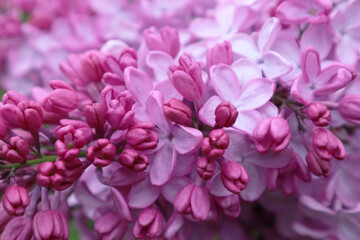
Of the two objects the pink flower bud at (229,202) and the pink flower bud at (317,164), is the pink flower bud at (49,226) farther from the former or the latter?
the pink flower bud at (317,164)

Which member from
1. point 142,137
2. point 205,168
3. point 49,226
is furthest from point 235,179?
point 49,226

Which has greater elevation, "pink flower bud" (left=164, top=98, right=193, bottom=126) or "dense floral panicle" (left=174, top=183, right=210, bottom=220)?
"pink flower bud" (left=164, top=98, right=193, bottom=126)

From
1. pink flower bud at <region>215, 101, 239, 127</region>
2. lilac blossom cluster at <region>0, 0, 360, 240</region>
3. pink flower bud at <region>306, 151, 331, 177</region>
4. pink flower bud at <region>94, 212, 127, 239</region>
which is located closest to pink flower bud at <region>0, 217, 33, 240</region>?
lilac blossom cluster at <region>0, 0, 360, 240</region>

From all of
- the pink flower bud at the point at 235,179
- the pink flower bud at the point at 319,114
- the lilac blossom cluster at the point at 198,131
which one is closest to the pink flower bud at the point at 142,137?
the lilac blossom cluster at the point at 198,131

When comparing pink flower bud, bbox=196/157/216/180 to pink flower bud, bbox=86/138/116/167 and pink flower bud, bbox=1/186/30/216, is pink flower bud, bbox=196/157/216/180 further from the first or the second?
pink flower bud, bbox=1/186/30/216

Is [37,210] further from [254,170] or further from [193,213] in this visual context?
[254,170]

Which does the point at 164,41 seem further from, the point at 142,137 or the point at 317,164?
the point at 317,164
